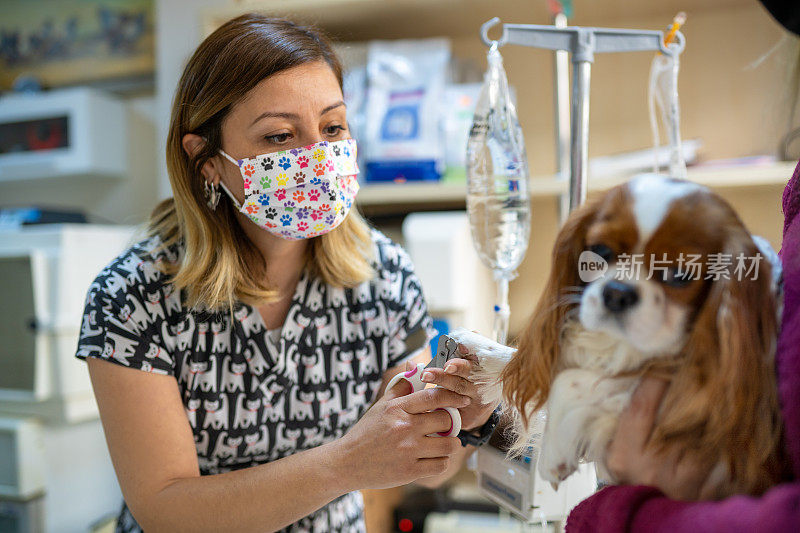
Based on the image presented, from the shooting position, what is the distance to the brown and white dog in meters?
0.43

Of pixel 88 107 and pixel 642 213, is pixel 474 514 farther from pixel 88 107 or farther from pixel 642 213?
pixel 88 107

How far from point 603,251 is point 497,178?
1.54ft

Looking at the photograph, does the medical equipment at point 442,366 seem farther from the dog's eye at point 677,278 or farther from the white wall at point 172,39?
the white wall at point 172,39

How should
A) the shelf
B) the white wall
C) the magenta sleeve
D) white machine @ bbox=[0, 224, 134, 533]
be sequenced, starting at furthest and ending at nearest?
the white wall, white machine @ bbox=[0, 224, 134, 533], the shelf, the magenta sleeve

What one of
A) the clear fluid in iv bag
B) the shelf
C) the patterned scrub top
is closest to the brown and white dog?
the clear fluid in iv bag

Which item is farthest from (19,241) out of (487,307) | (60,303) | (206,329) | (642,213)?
(642,213)

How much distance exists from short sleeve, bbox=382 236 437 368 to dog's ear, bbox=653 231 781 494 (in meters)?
0.70

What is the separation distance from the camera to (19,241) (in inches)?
66.4

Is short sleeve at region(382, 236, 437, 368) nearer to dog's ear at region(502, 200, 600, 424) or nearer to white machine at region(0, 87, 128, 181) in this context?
dog's ear at region(502, 200, 600, 424)

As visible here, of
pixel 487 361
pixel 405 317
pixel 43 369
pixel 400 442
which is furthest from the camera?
pixel 43 369

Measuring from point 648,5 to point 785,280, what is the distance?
56.4 inches

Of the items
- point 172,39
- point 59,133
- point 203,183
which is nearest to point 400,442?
point 203,183

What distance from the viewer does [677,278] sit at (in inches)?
17.1

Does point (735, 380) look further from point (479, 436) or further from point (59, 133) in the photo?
point (59, 133)
